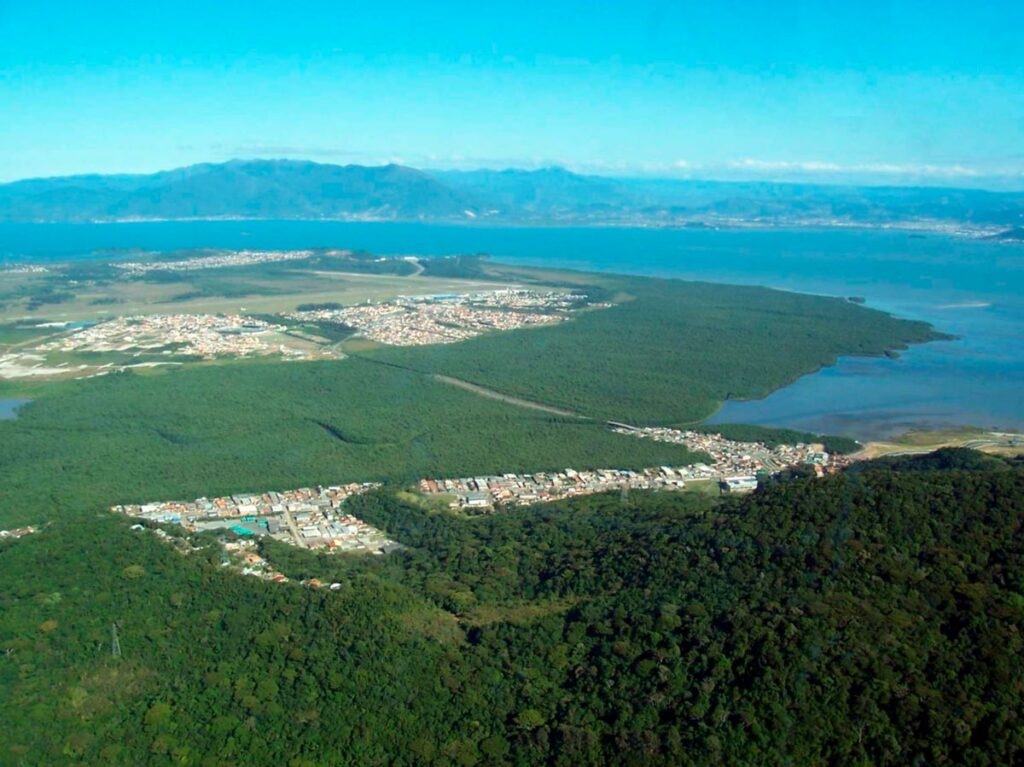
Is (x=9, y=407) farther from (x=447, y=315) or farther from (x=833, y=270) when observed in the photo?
(x=833, y=270)

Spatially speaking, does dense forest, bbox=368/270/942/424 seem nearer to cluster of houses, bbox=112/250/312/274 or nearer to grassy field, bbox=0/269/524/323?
grassy field, bbox=0/269/524/323

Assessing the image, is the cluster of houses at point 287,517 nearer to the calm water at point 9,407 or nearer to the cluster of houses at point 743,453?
the cluster of houses at point 743,453

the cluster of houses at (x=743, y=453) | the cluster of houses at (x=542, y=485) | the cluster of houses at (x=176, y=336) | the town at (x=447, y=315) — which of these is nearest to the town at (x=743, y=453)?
the cluster of houses at (x=743, y=453)

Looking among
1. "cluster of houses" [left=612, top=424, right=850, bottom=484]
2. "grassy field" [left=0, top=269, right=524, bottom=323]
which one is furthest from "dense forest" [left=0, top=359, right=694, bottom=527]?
"grassy field" [left=0, top=269, right=524, bottom=323]

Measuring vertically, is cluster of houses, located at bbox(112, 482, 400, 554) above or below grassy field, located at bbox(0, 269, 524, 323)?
below

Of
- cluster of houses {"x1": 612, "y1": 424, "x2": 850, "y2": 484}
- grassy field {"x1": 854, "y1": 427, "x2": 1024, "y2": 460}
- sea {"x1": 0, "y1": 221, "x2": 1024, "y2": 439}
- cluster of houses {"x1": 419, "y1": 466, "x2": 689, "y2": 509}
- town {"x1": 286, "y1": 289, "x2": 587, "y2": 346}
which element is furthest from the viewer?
town {"x1": 286, "y1": 289, "x2": 587, "y2": 346}

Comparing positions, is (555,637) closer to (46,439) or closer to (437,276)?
(46,439)

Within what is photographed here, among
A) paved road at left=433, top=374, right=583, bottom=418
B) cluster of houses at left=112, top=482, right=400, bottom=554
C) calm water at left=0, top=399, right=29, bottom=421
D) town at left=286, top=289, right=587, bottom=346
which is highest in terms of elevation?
town at left=286, top=289, right=587, bottom=346
